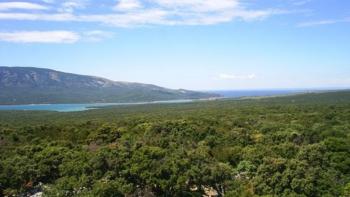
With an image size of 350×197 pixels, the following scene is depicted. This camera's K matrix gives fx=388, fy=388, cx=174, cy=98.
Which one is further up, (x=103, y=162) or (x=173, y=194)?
(x=103, y=162)

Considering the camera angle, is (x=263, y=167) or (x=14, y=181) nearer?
(x=263, y=167)

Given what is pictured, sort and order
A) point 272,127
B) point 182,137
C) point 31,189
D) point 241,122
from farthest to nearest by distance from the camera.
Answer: point 241,122
point 272,127
point 182,137
point 31,189

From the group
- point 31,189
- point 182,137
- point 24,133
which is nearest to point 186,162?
point 31,189

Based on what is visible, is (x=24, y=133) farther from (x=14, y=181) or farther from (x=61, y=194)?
(x=61, y=194)

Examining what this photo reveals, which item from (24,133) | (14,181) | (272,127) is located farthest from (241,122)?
(14,181)

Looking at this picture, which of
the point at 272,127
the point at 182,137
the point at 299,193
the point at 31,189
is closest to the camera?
the point at 299,193

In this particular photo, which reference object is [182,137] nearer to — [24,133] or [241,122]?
[241,122]

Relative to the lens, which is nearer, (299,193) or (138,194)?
(299,193)

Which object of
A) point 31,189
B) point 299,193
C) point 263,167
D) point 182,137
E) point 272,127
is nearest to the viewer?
point 299,193

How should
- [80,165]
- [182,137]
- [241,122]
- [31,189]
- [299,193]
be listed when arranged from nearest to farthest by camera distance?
[299,193], [80,165], [31,189], [182,137], [241,122]
